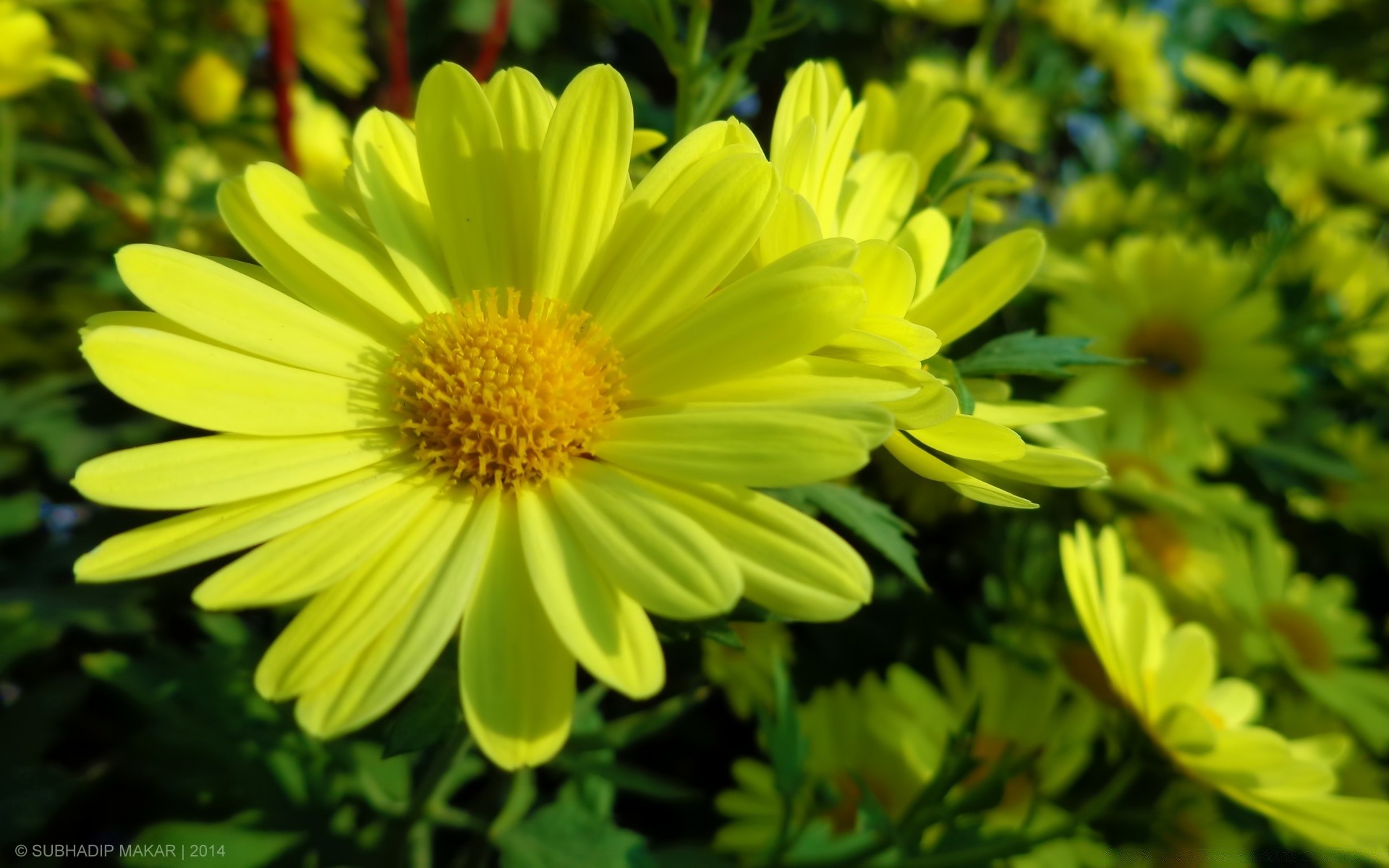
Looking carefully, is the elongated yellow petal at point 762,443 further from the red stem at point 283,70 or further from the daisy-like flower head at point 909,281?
the red stem at point 283,70

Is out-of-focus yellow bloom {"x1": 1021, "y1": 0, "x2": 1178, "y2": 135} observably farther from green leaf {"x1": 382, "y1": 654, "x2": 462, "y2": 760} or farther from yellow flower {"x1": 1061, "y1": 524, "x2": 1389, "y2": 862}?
green leaf {"x1": 382, "y1": 654, "x2": 462, "y2": 760}

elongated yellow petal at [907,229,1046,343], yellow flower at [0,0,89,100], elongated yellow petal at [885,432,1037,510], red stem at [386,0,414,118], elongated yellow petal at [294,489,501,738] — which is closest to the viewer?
elongated yellow petal at [294,489,501,738]

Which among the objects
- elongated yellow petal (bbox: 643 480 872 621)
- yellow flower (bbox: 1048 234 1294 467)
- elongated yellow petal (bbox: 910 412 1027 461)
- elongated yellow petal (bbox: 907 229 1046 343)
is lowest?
yellow flower (bbox: 1048 234 1294 467)

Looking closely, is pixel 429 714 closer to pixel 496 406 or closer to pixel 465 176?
pixel 496 406

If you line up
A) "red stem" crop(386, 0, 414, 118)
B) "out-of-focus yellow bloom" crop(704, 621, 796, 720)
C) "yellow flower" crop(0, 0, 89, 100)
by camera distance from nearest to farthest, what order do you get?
1. "yellow flower" crop(0, 0, 89, 100)
2. "out-of-focus yellow bloom" crop(704, 621, 796, 720)
3. "red stem" crop(386, 0, 414, 118)

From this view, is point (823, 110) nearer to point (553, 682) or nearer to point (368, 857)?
point (553, 682)

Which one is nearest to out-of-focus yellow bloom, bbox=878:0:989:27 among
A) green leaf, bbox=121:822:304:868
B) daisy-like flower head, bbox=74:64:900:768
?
daisy-like flower head, bbox=74:64:900:768

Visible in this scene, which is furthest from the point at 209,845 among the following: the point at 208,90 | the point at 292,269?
the point at 208,90
